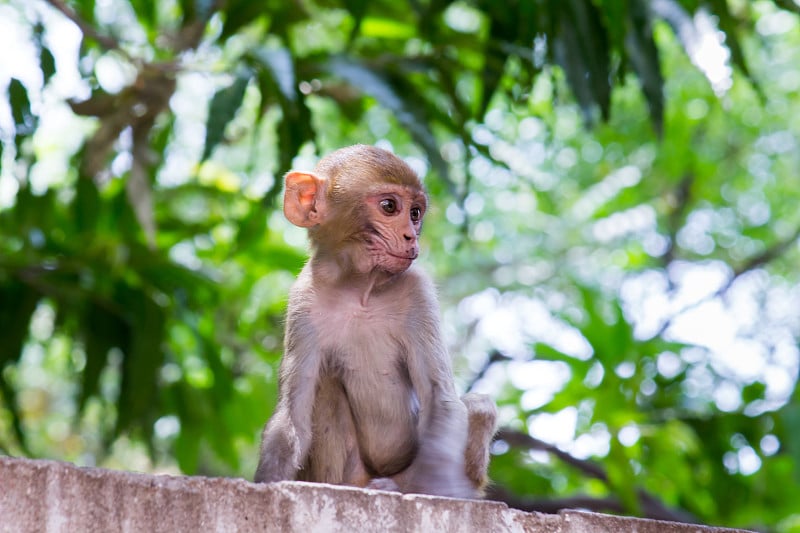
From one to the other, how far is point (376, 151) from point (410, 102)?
7.28 ft

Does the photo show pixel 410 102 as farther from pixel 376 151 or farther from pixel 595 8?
pixel 376 151

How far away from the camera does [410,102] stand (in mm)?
7121

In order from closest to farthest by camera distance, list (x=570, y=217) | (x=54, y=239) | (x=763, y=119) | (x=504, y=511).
A: (x=504, y=511), (x=54, y=239), (x=763, y=119), (x=570, y=217)

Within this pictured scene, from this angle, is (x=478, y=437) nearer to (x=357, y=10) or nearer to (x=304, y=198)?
(x=304, y=198)

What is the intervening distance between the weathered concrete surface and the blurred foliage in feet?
6.23

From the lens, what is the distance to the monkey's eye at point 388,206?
475 centimetres

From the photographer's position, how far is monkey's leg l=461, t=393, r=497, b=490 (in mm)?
4562

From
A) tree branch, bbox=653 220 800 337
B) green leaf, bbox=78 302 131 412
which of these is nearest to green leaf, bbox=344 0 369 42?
green leaf, bbox=78 302 131 412

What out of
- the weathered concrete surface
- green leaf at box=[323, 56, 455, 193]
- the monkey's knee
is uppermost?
green leaf at box=[323, 56, 455, 193]

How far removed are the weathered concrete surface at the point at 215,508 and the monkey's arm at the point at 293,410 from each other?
36.9 inches

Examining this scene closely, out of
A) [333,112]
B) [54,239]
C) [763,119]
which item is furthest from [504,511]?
[763,119]

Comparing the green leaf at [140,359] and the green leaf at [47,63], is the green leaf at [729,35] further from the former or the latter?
the green leaf at [140,359]

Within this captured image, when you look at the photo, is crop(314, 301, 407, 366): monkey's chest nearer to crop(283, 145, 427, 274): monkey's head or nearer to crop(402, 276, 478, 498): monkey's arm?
crop(402, 276, 478, 498): monkey's arm

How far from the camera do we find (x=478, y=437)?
4.60m
